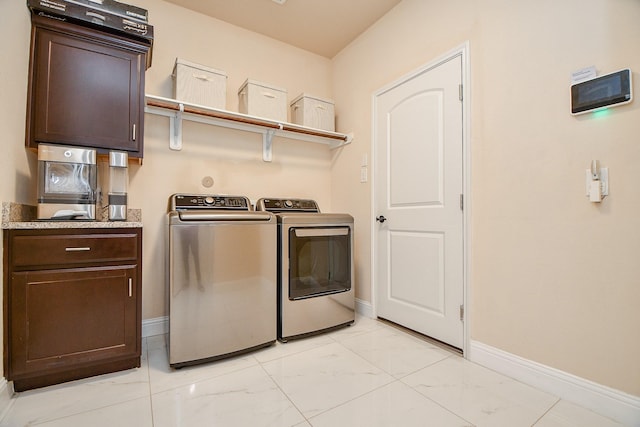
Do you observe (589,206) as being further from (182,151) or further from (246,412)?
(182,151)

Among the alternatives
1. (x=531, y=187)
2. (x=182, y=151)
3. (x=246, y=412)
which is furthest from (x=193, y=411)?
(x=531, y=187)

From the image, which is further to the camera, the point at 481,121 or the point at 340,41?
the point at 340,41

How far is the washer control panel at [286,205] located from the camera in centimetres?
247

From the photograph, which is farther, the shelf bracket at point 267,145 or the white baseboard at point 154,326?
the shelf bracket at point 267,145

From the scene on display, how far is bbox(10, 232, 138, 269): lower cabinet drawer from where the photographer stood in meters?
1.42

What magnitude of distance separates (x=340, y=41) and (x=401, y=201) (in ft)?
5.75

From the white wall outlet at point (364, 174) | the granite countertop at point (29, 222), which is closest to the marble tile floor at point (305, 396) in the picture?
the granite countertop at point (29, 222)

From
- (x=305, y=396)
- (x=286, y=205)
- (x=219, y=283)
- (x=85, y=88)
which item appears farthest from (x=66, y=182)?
(x=305, y=396)

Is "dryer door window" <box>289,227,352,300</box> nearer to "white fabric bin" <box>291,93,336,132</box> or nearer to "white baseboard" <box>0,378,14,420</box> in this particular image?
"white fabric bin" <box>291,93,336,132</box>

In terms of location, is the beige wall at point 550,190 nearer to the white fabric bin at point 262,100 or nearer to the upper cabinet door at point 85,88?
the white fabric bin at point 262,100

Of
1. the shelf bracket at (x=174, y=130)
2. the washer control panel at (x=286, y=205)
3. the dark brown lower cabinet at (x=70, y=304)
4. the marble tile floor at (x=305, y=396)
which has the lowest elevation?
the marble tile floor at (x=305, y=396)

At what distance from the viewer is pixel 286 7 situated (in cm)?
240

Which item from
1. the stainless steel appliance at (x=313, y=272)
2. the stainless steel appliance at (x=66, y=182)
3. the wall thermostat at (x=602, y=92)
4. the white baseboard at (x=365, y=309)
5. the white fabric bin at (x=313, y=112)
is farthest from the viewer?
the white fabric bin at (x=313, y=112)

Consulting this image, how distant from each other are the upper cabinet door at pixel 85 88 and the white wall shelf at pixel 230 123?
0.21 metres
